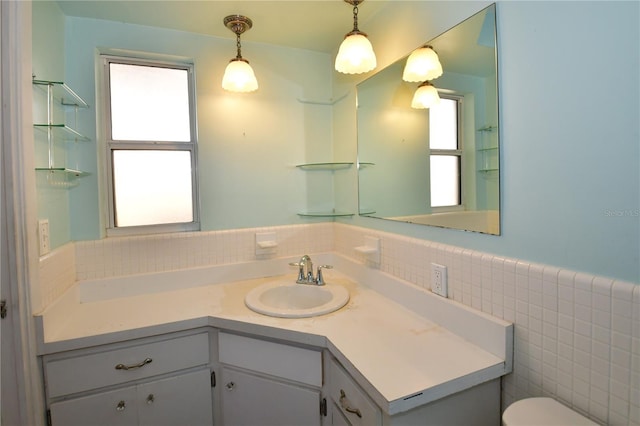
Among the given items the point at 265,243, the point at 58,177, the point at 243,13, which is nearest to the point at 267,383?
the point at 265,243

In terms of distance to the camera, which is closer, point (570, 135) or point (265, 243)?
point (570, 135)

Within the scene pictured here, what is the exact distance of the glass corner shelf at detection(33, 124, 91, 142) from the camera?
4.04 ft

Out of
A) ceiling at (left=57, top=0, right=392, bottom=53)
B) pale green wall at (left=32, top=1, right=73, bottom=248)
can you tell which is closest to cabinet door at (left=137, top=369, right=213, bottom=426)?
pale green wall at (left=32, top=1, right=73, bottom=248)

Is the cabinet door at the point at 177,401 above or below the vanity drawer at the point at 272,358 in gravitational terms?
below

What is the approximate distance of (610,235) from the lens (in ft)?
2.50

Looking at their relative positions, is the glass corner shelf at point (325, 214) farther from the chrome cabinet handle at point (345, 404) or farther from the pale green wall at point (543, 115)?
the chrome cabinet handle at point (345, 404)

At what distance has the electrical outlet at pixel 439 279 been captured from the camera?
1215 millimetres

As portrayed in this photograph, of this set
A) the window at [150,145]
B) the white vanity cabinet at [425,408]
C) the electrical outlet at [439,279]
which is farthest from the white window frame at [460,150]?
the window at [150,145]

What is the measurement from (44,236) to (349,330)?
1248 mm

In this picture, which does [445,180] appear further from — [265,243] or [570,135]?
[265,243]

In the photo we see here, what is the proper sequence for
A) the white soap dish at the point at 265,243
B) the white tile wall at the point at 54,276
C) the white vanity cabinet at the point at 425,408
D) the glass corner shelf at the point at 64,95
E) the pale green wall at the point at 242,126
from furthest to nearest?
the white soap dish at the point at 265,243
the pale green wall at the point at 242,126
the glass corner shelf at the point at 64,95
the white tile wall at the point at 54,276
the white vanity cabinet at the point at 425,408

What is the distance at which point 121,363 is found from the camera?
1.27m

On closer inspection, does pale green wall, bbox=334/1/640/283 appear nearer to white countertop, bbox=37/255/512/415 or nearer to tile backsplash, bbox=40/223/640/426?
tile backsplash, bbox=40/223/640/426

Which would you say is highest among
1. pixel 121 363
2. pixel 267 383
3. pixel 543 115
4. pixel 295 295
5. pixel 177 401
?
pixel 543 115
